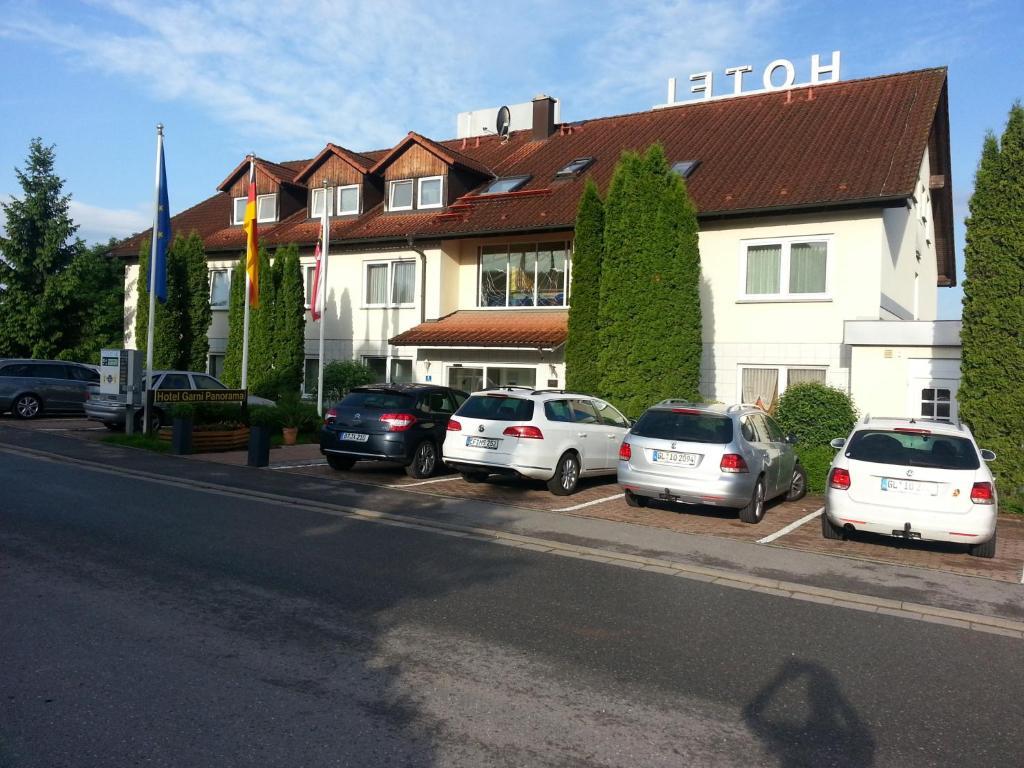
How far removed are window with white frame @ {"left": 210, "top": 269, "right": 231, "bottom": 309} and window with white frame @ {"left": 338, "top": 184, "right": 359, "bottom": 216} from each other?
471 centimetres

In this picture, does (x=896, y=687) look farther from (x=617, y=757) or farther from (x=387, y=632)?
(x=387, y=632)

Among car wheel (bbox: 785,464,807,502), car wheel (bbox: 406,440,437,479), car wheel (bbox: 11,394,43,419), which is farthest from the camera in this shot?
car wheel (bbox: 11,394,43,419)

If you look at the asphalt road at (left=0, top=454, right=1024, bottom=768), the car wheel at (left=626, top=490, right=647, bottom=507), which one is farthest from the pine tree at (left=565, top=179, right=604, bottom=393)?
the asphalt road at (left=0, top=454, right=1024, bottom=768)

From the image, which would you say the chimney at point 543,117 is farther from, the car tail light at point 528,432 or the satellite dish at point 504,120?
the car tail light at point 528,432

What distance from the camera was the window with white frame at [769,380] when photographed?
766 inches

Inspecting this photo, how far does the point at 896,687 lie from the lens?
5.62 meters

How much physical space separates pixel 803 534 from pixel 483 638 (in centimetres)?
669

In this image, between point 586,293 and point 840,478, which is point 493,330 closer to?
point 586,293

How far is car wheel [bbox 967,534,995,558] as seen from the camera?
10227 mm

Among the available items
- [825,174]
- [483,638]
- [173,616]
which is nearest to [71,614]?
[173,616]

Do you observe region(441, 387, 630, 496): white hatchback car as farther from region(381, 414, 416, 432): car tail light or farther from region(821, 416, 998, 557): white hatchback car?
region(821, 416, 998, 557): white hatchback car

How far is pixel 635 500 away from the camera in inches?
523

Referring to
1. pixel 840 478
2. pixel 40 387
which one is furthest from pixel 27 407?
pixel 840 478

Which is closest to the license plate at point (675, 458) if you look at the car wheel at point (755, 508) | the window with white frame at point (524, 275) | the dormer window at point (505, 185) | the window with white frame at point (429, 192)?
the car wheel at point (755, 508)
